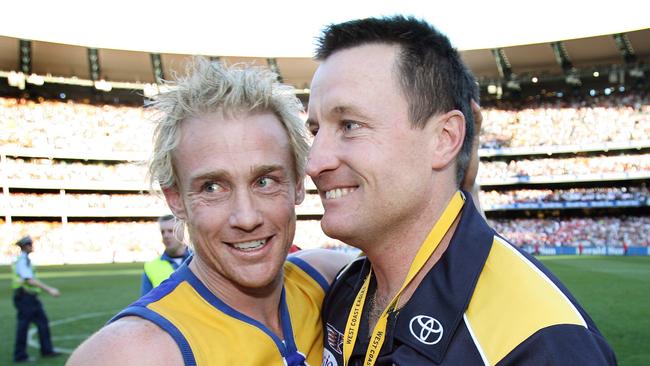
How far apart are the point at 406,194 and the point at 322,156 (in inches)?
13.8

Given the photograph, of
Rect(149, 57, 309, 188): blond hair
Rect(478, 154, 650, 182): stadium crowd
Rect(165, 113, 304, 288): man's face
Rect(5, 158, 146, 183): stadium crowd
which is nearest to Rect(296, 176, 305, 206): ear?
Rect(149, 57, 309, 188): blond hair

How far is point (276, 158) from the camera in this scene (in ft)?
8.55

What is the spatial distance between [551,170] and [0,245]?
113 feet

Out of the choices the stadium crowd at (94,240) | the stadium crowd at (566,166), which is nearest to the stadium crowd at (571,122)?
the stadium crowd at (566,166)

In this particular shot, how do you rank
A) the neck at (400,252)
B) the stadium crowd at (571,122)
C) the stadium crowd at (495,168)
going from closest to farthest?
the neck at (400,252) < the stadium crowd at (495,168) < the stadium crowd at (571,122)

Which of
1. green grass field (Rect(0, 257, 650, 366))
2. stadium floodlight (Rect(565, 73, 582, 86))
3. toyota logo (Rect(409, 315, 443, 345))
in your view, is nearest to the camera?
toyota logo (Rect(409, 315, 443, 345))

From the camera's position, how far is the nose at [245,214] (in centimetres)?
246

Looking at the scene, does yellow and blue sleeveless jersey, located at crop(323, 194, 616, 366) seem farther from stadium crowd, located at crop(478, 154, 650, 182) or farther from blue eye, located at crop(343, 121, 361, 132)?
stadium crowd, located at crop(478, 154, 650, 182)

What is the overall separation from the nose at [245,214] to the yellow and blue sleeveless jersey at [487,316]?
76 centimetres

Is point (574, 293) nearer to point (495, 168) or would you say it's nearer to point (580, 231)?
point (580, 231)

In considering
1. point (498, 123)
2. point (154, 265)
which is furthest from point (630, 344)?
point (498, 123)

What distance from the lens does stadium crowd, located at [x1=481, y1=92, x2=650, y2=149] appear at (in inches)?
1516

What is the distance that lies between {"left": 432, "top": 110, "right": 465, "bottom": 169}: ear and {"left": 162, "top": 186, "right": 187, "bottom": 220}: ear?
120cm

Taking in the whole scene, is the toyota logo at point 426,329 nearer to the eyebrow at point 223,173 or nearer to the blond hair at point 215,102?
the eyebrow at point 223,173
